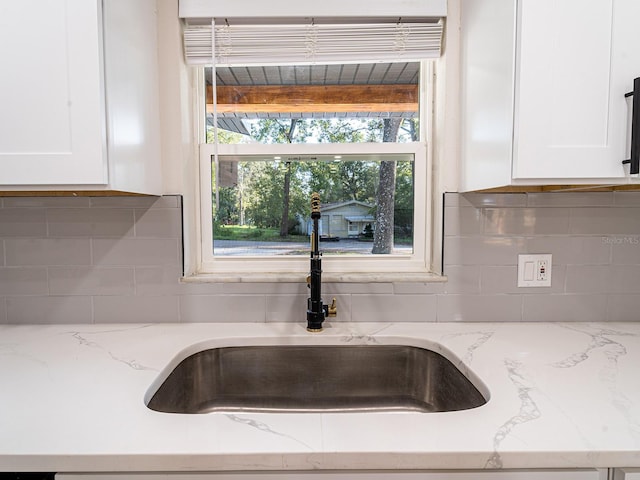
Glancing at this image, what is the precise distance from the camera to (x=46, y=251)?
1275 millimetres

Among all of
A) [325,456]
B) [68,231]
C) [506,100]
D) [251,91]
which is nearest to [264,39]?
[251,91]

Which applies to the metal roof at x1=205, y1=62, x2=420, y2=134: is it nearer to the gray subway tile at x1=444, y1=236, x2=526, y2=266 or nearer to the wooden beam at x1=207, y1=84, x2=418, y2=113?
the wooden beam at x1=207, y1=84, x2=418, y2=113

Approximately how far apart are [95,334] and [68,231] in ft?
1.19

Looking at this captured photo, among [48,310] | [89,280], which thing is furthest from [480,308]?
[48,310]

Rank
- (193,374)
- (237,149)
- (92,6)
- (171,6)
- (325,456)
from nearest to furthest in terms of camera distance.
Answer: (325,456) < (92,6) < (193,374) < (171,6) < (237,149)

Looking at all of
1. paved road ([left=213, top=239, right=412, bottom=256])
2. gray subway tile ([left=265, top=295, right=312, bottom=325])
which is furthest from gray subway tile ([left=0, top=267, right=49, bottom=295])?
gray subway tile ([left=265, top=295, right=312, bottom=325])

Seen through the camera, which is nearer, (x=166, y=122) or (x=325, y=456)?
(x=325, y=456)

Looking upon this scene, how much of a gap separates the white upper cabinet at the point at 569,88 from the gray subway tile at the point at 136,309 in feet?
3.65

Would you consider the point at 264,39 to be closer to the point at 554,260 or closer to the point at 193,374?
the point at 193,374

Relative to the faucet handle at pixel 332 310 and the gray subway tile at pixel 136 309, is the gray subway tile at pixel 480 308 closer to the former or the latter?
the faucet handle at pixel 332 310

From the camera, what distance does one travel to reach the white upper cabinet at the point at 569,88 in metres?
0.90

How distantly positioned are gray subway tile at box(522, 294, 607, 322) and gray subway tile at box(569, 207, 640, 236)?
24 centimetres

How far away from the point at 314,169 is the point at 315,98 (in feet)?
0.89

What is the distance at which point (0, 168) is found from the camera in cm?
93
